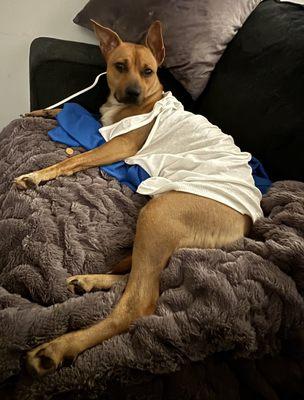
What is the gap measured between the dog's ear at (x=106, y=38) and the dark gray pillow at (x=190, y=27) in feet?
0.51

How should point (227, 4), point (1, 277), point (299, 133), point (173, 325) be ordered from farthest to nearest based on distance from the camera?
1. point (227, 4)
2. point (299, 133)
3. point (1, 277)
4. point (173, 325)

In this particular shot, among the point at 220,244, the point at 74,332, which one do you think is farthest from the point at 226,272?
the point at 74,332

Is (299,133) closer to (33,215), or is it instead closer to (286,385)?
(286,385)

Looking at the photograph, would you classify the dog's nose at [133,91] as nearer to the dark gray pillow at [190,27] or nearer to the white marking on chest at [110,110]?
the white marking on chest at [110,110]

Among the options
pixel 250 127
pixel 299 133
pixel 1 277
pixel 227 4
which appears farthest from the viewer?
pixel 227 4

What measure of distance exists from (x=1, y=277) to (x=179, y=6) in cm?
157

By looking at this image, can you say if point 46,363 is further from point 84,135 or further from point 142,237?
point 84,135

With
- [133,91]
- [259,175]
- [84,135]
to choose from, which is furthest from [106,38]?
[259,175]

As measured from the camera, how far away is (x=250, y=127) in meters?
1.66

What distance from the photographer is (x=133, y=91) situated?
1839mm

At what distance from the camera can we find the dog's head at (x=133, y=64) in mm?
1864

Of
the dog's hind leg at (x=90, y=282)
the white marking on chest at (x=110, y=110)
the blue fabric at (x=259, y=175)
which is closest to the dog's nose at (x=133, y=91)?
the white marking on chest at (x=110, y=110)

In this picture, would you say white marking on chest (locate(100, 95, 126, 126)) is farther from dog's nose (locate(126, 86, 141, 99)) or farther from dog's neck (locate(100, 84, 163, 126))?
dog's nose (locate(126, 86, 141, 99))

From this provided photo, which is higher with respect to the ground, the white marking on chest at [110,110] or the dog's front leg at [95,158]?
the white marking on chest at [110,110]
